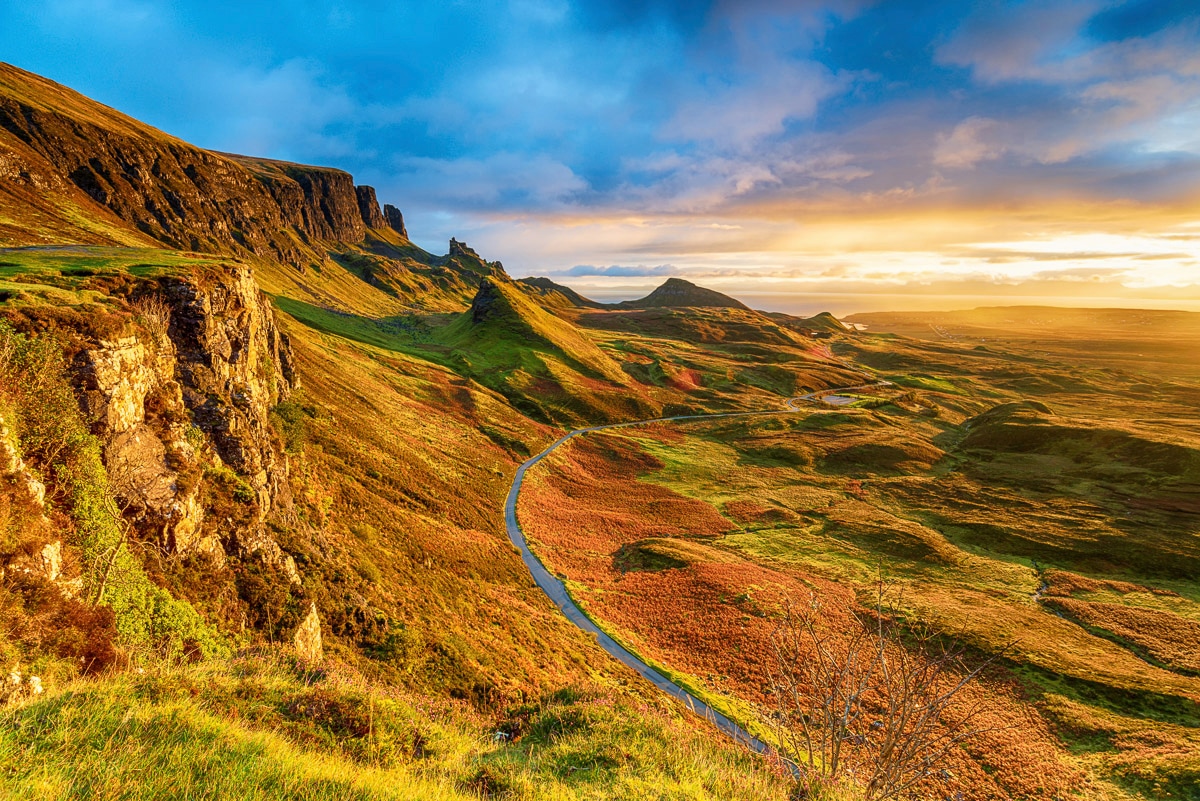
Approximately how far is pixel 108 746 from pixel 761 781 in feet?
37.7

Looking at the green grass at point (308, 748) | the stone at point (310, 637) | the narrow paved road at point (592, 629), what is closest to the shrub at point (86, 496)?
the green grass at point (308, 748)

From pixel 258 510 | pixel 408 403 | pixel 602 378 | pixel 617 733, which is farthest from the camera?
pixel 602 378

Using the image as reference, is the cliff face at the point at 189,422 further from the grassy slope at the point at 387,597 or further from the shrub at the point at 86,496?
the grassy slope at the point at 387,597

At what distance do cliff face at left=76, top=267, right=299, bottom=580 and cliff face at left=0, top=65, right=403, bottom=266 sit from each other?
131ft

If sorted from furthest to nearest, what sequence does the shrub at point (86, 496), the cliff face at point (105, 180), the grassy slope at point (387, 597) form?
the cliff face at point (105, 180) → the shrub at point (86, 496) → the grassy slope at point (387, 597)

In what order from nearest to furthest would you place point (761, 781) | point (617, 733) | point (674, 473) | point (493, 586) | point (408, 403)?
point (761, 781) → point (617, 733) → point (493, 586) → point (408, 403) → point (674, 473)

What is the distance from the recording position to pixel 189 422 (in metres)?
19.9

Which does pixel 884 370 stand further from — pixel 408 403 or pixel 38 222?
pixel 38 222

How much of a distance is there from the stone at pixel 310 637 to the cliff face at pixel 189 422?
213 centimetres

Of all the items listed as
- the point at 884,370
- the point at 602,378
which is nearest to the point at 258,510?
the point at 602,378

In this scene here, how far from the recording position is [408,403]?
68.8 metres

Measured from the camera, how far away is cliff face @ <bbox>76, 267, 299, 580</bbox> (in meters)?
15.4

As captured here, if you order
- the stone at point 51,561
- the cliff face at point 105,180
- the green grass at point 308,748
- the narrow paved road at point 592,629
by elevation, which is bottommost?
the narrow paved road at point 592,629

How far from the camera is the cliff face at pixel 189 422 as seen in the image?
50.7ft
